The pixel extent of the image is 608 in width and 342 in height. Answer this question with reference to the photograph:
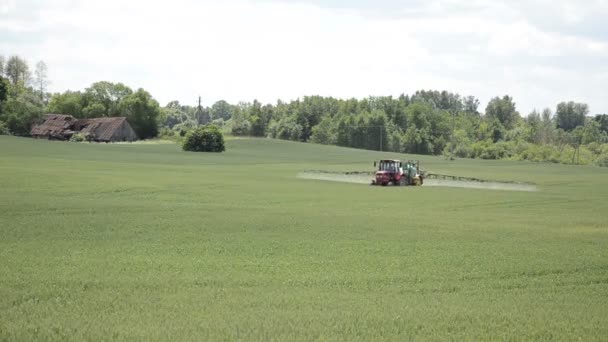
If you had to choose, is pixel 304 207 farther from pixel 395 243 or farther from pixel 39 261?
pixel 39 261

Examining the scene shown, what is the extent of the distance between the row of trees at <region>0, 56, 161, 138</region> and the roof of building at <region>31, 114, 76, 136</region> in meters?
1.54

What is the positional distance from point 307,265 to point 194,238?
19.9ft

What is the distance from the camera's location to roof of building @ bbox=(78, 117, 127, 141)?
125m

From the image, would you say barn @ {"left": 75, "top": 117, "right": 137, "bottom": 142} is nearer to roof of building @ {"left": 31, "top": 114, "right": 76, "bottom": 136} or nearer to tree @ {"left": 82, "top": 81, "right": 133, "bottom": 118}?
roof of building @ {"left": 31, "top": 114, "right": 76, "bottom": 136}

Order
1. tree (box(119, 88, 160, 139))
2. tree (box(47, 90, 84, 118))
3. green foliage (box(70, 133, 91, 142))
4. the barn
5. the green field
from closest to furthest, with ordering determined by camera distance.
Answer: the green field, green foliage (box(70, 133, 91, 142)), the barn, tree (box(119, 88, 160, 139)), tree (box(47, 90, 84, 118))

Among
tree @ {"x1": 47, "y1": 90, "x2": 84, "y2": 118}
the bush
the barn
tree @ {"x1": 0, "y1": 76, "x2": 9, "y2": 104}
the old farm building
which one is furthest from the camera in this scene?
tree @ {"x1": 47, "y1": 90, "x2": 84, "y2": 118}

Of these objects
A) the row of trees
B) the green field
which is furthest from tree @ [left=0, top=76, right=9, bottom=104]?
the green field

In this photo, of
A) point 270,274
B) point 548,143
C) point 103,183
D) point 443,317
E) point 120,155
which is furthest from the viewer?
point 548,143

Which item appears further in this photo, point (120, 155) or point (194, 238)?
point (120, 155)

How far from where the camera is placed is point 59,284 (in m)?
15.4

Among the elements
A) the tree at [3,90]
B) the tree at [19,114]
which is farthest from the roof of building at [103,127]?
the tree at [3,90]

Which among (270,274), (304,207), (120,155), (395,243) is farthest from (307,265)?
(120,155)

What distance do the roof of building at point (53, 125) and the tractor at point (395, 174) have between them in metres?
89.0

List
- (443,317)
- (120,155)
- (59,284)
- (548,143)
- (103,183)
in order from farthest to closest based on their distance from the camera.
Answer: (548,143) → (120,155) → (103,183) → (59,284) → (443,317)
